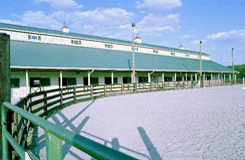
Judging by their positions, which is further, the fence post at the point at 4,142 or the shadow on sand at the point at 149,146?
the shadow on sand at the point at 149,146

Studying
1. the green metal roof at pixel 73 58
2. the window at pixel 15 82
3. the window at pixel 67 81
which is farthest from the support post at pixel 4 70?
the window at pixel 67 81

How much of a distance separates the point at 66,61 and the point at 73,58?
129 centimetres

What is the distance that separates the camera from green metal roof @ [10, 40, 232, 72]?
58.6ft

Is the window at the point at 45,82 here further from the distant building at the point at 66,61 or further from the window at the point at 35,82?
the window at the point at 35,82

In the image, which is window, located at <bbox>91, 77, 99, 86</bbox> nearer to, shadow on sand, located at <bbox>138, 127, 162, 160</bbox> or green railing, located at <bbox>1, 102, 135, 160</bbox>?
shadow on sand, located at <bbox>138, 127, 162, 160</bbox>

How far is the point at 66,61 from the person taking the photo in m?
19.9

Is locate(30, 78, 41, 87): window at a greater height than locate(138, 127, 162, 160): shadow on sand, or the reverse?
locate(30, 78, 41, 87): window

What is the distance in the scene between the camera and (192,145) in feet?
15.0

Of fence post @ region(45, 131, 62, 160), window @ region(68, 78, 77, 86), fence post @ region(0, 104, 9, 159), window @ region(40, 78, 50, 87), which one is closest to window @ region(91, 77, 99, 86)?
window @ region(68, 78, 77, 86)

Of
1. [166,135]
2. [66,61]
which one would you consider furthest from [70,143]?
[66,61]

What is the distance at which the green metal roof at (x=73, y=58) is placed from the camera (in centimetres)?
1788

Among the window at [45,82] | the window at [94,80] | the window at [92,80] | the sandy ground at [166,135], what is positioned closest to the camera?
the sandy ground at [166,135]

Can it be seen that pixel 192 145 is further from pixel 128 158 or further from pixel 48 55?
pixel 48 55

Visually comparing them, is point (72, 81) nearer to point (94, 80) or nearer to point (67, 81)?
point (67, 81)
